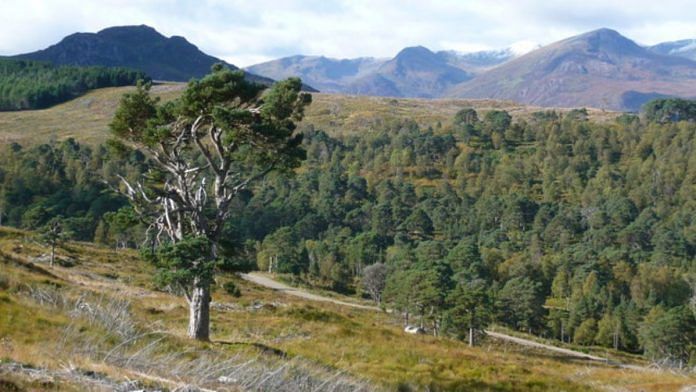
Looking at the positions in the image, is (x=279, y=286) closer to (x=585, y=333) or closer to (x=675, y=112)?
(x=585, y=333)

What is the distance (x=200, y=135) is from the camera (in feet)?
68.6

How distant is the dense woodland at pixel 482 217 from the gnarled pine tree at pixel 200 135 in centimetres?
3650

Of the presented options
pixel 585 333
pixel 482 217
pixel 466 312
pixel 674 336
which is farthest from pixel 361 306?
pixel 482 217

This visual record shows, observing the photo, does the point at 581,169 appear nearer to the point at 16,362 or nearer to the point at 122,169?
the point at 122,169

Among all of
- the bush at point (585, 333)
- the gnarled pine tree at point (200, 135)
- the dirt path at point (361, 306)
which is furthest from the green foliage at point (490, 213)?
the gnarled pine tree at point (200, 135)

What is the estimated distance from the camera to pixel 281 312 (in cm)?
3388

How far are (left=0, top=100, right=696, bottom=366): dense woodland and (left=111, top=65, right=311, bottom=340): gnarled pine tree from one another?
120 ft

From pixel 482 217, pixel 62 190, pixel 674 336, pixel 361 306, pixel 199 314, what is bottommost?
pixel 361 306

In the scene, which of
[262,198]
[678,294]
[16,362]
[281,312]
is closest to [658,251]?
[678,294]

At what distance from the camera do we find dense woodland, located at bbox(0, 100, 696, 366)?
254 feet

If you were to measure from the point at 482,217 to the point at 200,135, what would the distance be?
11719cm

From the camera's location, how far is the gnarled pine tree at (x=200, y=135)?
737 inches

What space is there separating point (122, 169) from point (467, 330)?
95.2 metres

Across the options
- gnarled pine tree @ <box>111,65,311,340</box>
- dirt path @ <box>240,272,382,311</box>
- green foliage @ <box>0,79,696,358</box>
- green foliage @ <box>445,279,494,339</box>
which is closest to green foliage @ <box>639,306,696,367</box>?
green foliage @ <box>0,79,696,358</box>
